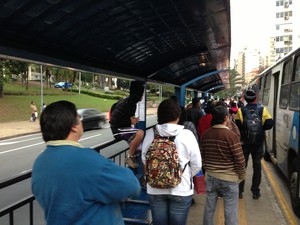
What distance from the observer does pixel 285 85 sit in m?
6.99

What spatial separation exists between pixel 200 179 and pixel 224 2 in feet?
8.09

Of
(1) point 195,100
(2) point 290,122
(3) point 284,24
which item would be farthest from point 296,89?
(3) point 284,24

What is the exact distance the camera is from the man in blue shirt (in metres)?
1.77

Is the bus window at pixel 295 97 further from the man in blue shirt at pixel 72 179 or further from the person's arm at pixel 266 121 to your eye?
the man in blue shirt at pixel 72 179

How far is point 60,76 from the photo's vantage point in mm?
63031

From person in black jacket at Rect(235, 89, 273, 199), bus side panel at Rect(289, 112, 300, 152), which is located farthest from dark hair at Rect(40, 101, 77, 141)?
person in black jacket at Rect(235, 89, 273, 199)

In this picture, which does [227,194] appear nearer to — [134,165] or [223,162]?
[223,162]

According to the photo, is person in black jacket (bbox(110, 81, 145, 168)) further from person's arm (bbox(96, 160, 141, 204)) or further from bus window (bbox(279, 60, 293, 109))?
bus window (bbox(279, 60, 293, 109))

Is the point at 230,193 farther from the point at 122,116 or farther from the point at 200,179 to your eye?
the point at 122,116

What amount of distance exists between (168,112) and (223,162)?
1.14 meters

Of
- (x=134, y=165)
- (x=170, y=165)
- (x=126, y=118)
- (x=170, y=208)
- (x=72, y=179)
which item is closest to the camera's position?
(x=72, y=179)

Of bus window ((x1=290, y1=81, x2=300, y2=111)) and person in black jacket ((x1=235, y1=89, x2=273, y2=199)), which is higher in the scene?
bus window ((x1=290, y1=81, x2=300, y2=111))

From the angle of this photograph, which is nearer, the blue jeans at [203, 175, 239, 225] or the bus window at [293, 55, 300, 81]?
the blue jeans at [203, 175, 239, 225]

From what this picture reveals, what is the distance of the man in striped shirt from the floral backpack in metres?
1.01
